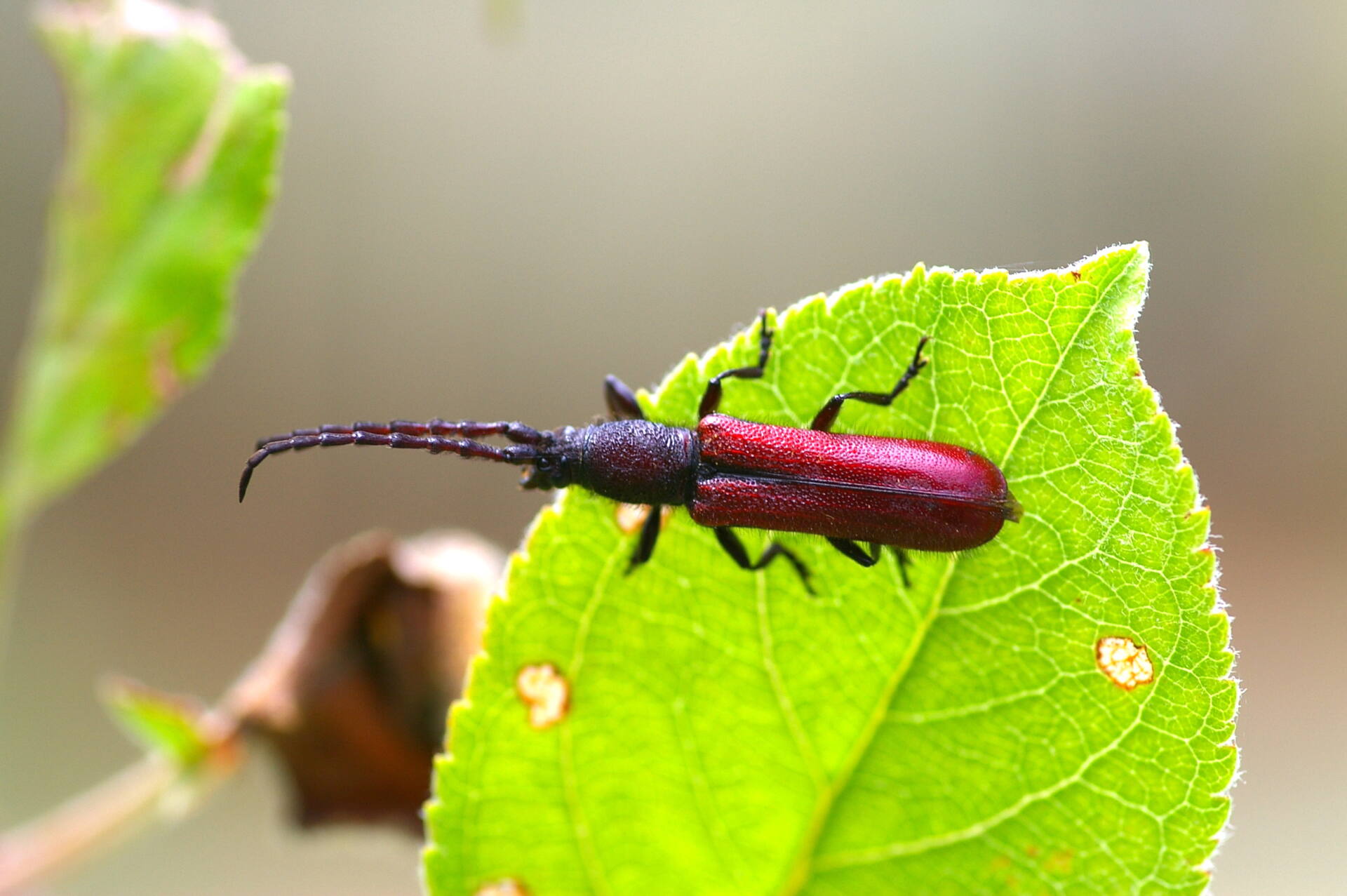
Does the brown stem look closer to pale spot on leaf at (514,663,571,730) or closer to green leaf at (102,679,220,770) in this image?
green leaf at (102,679,220,770)

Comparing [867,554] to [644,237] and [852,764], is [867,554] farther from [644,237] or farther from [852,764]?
[644,237]

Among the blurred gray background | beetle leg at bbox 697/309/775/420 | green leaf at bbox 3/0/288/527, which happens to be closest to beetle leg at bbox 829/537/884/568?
beetle leg at bbox 697/309/775/420

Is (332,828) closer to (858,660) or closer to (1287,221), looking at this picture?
(858,660)

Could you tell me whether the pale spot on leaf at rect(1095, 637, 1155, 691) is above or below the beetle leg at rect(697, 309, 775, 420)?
below

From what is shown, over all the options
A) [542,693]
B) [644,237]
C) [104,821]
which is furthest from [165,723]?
[644,237]

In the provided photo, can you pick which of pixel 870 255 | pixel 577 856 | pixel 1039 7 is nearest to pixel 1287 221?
pixel 1039 7

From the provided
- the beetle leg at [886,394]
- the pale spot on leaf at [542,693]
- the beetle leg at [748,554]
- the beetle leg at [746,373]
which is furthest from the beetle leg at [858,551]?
the pale spot on leaf at [542,693]

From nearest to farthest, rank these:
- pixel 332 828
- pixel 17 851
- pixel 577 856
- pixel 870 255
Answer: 1. pixel 577 856
2. pixel 17 851
3. pixel 332 828
4. pixel 870 255
